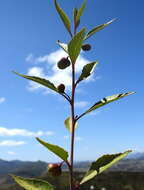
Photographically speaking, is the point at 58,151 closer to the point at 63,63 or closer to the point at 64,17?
the point at 63,63

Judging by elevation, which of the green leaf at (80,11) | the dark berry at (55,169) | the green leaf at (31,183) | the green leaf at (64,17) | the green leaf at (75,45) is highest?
the green leaf at (80,11)

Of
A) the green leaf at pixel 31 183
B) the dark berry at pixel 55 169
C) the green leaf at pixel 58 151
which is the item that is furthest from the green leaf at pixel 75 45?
the green leaf at pixel 31 183

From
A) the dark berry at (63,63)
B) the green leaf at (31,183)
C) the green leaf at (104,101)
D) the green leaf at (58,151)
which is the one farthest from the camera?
the dark berry at (63,63)

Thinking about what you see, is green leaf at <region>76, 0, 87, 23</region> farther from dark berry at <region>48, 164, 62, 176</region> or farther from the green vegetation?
dark berry at <region>48, 164, 62, 176</region>

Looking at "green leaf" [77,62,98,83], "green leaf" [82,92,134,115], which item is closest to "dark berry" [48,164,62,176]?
"green leaf" [82,92,134,115]

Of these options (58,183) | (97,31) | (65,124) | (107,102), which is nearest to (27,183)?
(65,124)

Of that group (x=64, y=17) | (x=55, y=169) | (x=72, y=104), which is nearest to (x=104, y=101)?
(x=72, y=104)

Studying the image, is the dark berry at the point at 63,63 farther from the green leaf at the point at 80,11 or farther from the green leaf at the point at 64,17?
the green leaf at the point at 80,11
